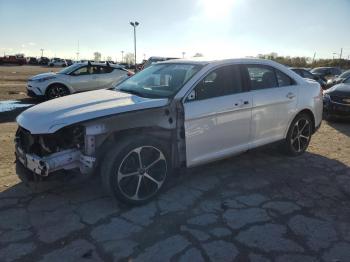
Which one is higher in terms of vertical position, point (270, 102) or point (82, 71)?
point (82, 71)

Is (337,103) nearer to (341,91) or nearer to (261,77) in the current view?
(341,91)

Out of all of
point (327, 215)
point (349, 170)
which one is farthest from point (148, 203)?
point (349, 170)

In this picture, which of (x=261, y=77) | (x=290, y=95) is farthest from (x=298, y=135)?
(x=261, y=77)

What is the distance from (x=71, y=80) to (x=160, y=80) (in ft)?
29.6

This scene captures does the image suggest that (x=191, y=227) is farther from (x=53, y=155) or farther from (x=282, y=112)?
(x=282, y=112)

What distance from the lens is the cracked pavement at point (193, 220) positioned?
11.1 feet

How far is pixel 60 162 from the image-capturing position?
3.90 meters

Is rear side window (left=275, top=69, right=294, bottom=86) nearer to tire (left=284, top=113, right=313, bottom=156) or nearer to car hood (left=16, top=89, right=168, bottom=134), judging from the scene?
tire (left=284, top=113, right=313, bottom=156)

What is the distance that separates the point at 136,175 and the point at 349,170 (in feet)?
11.7

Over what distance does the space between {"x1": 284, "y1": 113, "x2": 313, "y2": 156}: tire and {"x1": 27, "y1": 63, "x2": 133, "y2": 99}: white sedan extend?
7.95 metres

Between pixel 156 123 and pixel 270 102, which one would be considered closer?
pixel 156 123

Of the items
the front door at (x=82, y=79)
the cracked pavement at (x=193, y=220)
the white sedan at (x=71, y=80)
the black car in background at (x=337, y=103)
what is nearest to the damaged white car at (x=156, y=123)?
the cracked pavement at (x=193, y=220)

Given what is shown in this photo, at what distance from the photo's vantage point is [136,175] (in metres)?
4.24

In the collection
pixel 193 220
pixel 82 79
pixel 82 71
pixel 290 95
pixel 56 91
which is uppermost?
pixel 82 71
